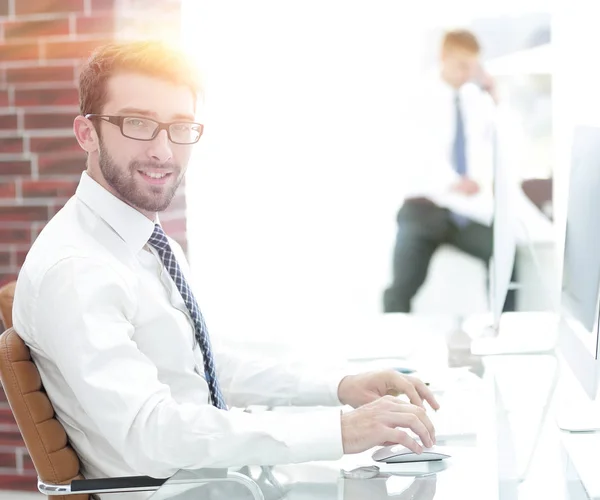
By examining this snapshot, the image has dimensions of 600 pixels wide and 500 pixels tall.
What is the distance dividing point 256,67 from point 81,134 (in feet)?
11.8

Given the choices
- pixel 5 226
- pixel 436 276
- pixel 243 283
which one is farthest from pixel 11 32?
pixel 436 276

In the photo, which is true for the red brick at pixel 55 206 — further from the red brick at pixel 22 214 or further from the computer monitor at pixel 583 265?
the computer monitor at pixel 583 265

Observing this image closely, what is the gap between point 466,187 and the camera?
501 cm

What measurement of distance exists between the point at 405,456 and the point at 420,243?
12.6 ft

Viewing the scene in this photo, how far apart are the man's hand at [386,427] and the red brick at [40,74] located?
6.49ft

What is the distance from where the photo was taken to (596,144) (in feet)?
5.08

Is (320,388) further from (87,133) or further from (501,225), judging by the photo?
(87,133)

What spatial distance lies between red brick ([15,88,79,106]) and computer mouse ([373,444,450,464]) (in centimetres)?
196

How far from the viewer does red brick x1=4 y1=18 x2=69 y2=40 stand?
2.84 meters

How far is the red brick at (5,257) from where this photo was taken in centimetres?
294

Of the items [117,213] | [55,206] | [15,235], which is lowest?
[15,235]

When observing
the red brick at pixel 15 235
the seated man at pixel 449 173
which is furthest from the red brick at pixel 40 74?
the seated man at pixel 449 173

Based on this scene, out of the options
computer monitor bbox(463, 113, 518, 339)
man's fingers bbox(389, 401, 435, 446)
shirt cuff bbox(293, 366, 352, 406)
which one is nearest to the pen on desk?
shirt cuff bbox(293, 366, 352, 406)

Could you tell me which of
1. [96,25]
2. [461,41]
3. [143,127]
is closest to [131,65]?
[143,127]
